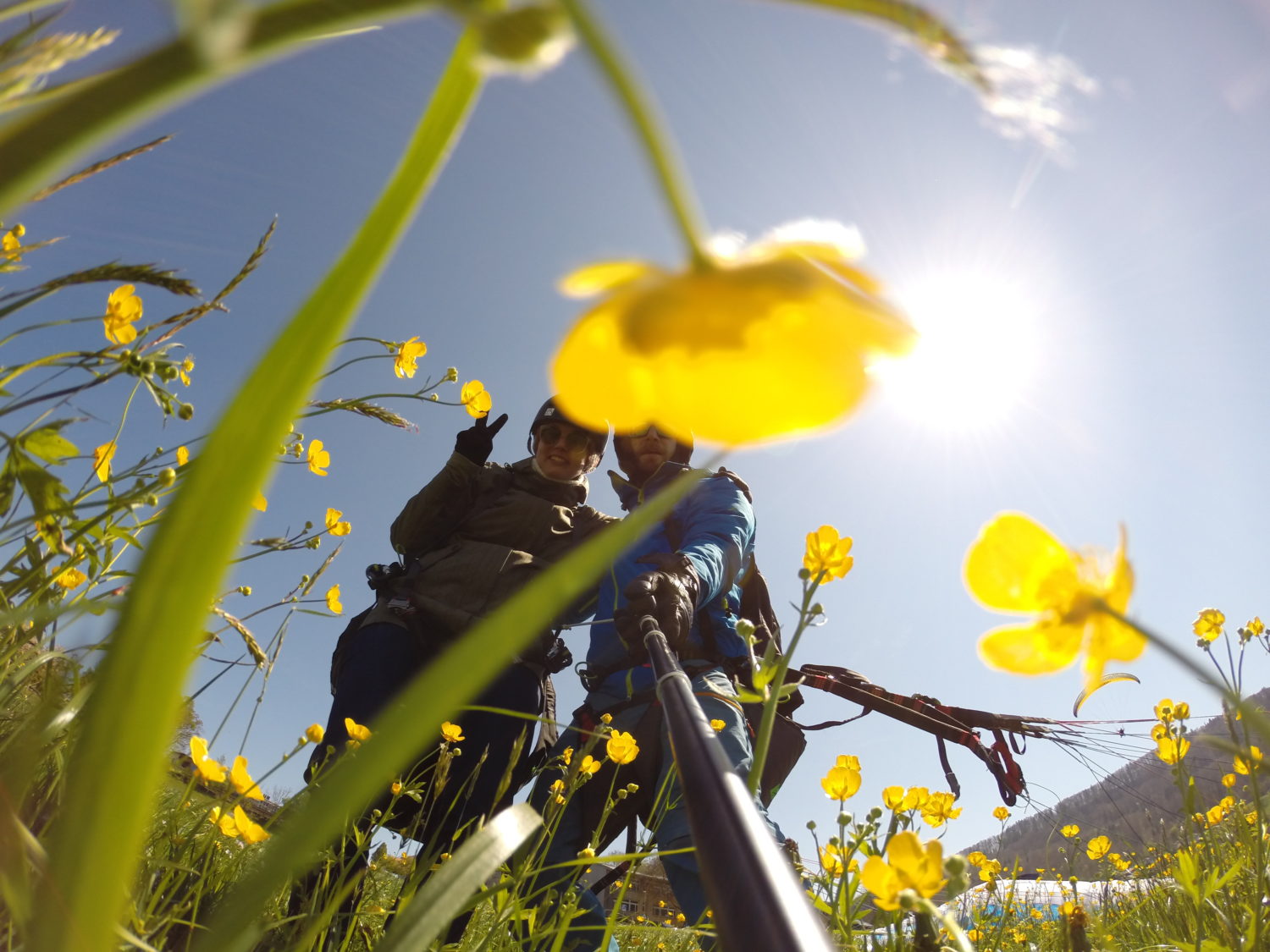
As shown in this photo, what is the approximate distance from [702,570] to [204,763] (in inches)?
62.6

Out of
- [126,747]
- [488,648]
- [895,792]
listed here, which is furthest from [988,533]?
[895,792]

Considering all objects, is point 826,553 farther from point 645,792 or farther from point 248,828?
point 645,792

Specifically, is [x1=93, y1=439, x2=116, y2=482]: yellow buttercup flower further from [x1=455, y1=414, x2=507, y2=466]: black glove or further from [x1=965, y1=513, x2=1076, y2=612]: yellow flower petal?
[x1=455, y1=414, x2=507, y2=466]: black glove

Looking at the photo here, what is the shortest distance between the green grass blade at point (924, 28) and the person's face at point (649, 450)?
3224mm

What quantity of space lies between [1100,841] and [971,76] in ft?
12.5

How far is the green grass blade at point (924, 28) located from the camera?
0.24 meters

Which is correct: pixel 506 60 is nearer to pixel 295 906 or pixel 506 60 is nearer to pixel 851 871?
pixel 851 871

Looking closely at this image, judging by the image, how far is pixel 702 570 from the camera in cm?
239

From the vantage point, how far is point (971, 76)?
0.26m

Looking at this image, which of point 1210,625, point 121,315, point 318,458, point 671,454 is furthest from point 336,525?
point 1210,625

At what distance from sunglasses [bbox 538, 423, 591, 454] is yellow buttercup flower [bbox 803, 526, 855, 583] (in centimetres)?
247

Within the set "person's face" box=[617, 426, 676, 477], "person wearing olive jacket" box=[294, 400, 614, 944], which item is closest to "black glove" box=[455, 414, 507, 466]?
"person wearing olive jacket" box=[294, 400, 614, 944]

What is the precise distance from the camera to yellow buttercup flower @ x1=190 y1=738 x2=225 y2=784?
106cm

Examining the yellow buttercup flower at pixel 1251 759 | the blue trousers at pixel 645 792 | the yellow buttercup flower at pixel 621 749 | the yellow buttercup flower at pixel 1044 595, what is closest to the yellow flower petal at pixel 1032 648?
the yellow buttercup flower at pixel 1044 595
